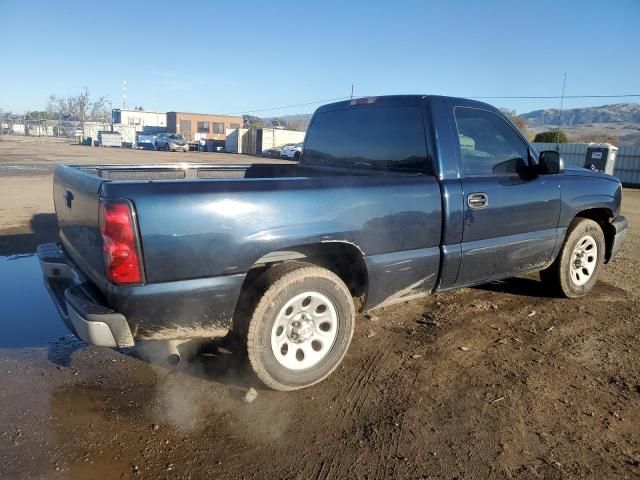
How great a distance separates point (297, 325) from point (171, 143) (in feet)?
149

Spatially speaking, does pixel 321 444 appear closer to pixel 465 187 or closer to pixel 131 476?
pixel 131 476

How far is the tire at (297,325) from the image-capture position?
296cm

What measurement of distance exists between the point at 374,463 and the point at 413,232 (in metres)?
1.56

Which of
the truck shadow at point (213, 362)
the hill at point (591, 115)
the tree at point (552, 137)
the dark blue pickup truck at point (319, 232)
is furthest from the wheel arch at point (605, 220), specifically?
the hill at point (591, 115)

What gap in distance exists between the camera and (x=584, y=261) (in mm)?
5031

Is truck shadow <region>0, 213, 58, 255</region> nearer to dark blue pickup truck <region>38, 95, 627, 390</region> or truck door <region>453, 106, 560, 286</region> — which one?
dark blue pickup truck <region>38, 95, 627, 390</region>

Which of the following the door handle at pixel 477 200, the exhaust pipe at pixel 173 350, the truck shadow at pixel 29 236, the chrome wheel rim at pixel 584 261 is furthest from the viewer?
the truck shadow at pixel 29 236

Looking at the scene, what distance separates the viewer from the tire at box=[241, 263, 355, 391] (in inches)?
117

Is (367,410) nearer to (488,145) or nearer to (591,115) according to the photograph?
(488,145)

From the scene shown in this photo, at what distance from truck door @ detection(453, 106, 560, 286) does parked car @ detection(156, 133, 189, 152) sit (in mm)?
43699

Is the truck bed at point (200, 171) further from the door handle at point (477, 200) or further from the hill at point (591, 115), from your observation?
the hill at point (591, 115)

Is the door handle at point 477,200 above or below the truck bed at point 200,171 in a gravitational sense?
below

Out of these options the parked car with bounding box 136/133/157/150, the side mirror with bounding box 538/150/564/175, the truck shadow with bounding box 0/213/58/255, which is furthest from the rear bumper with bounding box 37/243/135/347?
the parked car with bounding box 136/133/157/150

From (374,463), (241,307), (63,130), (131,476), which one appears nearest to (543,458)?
(374,463)
